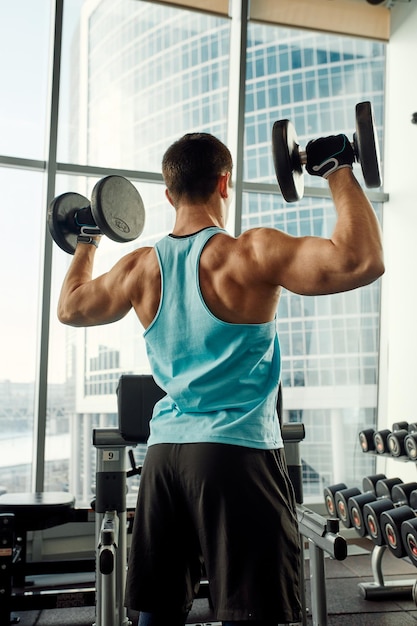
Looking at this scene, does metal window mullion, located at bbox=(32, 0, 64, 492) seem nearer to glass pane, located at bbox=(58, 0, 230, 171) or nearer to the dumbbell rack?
glass pane, located at bbox=(58, 0, 230, 171)

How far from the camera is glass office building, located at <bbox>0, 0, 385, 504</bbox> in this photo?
12.6 ft

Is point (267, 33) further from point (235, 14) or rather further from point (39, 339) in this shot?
point (39, 339)

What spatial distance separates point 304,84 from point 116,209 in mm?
3126

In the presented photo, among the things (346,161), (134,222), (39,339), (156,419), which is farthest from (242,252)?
(39,339)

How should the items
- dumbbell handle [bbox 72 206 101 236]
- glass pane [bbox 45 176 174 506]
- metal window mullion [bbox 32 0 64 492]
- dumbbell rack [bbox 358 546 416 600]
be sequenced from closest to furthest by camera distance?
dumbbell handle [bbox 72 206 101 236] < dumbbell rack [bbox 358 546 416 600] < metal window mullion [bbox 32 0 64 492] < glass pane [bbox 45 176 174 506]

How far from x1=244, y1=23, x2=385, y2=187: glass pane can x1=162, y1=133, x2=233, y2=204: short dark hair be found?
9.29ft

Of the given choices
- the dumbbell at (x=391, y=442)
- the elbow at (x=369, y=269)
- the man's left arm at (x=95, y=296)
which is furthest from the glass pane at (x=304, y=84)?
the elbow at (x=369, y=269)

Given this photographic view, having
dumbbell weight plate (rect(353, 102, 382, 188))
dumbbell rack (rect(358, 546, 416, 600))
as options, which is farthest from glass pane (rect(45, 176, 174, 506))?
dumbbell weight plate (rect(353, 102, 382, 188))

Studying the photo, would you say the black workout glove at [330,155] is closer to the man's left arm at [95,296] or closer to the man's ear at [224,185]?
the man's ear at [224,185]

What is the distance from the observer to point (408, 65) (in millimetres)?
4008

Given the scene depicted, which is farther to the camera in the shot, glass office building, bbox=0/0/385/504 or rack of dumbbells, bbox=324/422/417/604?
glass office building, bbox=0/0/385/504

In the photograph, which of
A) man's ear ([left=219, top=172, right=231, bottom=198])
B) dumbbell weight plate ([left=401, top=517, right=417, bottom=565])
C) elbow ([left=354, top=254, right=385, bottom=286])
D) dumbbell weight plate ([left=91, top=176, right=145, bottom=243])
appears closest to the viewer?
elbow ([left=354, top=254, right=385, bottom=286])

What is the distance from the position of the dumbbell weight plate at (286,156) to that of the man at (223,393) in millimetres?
46

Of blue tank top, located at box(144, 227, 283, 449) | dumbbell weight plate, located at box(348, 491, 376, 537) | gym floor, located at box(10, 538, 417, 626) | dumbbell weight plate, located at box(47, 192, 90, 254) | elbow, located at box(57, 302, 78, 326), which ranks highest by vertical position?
dumbbell weight plate, located at box(47, 192, 90, 254)
